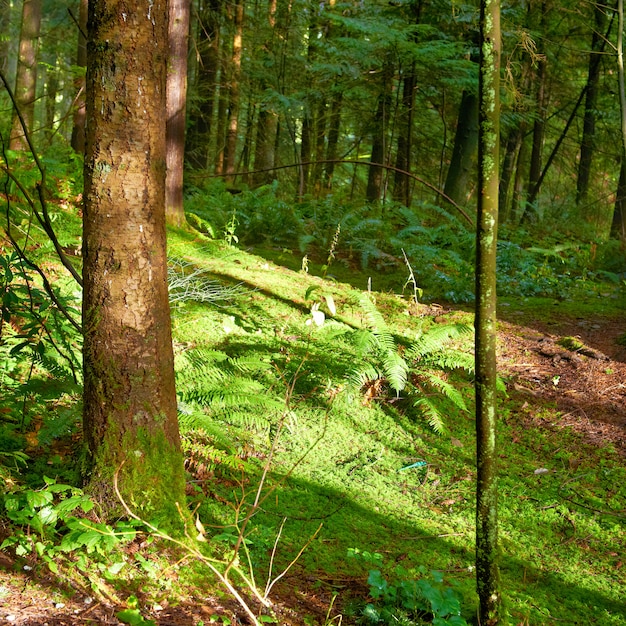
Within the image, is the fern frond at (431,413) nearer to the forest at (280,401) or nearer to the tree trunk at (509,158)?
the forest at (280,401)

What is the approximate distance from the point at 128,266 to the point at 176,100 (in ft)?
20.8

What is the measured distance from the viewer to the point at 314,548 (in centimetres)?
327

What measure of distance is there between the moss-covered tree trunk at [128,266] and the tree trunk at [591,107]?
13380 millimetres

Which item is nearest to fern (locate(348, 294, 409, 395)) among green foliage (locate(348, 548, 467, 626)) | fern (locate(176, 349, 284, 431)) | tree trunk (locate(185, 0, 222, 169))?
fern (locate(176, 349, 284, 431))

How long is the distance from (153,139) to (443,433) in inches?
137

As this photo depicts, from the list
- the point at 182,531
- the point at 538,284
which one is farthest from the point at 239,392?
the point at 538,284

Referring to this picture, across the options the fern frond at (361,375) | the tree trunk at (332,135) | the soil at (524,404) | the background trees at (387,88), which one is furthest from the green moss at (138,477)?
the tree trunk at (332,135)

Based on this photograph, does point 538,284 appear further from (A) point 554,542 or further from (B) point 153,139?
(B) point 153,139

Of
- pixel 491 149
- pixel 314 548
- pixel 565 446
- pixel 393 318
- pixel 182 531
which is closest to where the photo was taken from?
pixel 491 149

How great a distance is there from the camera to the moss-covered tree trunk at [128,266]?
2381mm

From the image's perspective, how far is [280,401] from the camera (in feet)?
14.4

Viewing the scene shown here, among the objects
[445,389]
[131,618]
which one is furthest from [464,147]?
[131,618]

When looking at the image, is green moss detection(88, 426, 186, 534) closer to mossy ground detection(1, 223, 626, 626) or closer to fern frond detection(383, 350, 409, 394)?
mossy ground detection(1, 223, 626, 626)

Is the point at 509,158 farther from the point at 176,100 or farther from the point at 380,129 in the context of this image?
the point at 176,100
